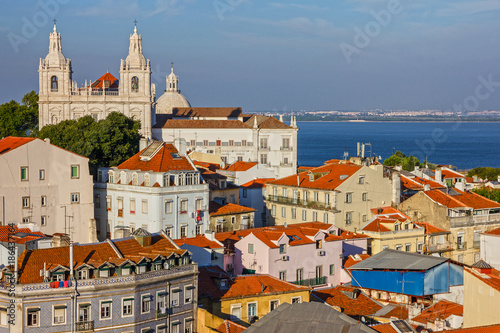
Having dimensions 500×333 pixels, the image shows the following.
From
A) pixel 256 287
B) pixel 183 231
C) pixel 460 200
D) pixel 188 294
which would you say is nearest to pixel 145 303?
pixel 188 294

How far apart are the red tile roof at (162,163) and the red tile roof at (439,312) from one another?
1671 centimetres

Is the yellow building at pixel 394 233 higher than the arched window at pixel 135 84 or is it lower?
lower

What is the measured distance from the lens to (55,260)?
28250mm

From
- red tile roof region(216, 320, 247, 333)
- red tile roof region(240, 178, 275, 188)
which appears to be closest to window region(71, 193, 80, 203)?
red tile roof region(240, 178, 275, 188)

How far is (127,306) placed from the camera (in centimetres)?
2791

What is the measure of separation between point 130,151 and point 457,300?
31.3 meters

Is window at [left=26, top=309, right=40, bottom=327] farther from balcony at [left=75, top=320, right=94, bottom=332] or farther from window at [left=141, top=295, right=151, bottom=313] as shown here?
window at [left=141, top=295, right=151, bottom=313]

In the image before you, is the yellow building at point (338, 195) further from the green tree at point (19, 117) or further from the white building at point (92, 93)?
the white building at point (92, 93)

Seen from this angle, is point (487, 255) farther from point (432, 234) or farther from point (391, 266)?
point (391, 266)

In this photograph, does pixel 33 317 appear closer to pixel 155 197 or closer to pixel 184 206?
pixel 155 197

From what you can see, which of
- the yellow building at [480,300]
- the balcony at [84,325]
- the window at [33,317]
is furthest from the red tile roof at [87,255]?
the yellow building at [480,300]

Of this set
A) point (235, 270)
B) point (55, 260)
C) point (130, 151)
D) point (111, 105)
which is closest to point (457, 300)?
point (235, 270)

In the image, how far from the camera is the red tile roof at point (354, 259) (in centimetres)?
4044

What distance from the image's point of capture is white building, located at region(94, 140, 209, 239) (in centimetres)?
4312
